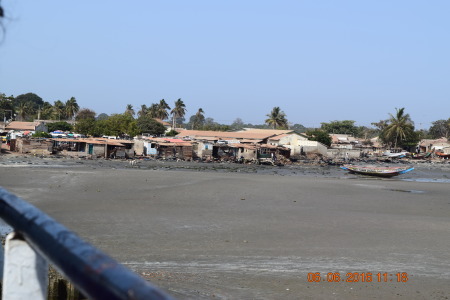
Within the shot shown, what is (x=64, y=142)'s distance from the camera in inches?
Answer: 1900

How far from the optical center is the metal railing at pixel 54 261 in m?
0.88

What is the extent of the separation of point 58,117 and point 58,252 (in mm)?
93263

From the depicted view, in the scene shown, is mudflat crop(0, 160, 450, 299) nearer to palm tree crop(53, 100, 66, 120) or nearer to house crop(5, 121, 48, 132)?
house crop(5, 121, 48, 132)

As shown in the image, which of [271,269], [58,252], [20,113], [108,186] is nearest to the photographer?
[58,252]

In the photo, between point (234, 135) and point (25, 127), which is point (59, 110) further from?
point (234, 135)

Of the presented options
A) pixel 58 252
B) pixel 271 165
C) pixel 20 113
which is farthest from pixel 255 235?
pixel 20 113

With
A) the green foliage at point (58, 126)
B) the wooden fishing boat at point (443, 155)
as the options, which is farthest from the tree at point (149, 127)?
the wooden fishing boat at point (443, 155)

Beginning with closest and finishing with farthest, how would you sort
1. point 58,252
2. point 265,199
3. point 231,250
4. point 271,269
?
point 58,252, point 271,269, point 231,250, point 265,199

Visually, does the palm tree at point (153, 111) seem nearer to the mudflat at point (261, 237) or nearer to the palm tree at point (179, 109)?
the palm tree at point (179, 109)

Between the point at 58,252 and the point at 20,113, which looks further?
the point at 20,113

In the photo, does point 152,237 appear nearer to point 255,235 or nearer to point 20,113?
point 255,235

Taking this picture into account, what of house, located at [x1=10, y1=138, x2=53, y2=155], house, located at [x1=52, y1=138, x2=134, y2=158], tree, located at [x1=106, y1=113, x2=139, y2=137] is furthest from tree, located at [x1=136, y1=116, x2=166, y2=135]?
house, located at [x1=10, y1=138, x2=53, y2=155]

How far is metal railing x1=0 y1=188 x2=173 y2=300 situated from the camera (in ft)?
2.89

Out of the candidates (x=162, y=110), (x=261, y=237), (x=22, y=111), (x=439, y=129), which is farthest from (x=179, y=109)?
(x=261, y=237)
